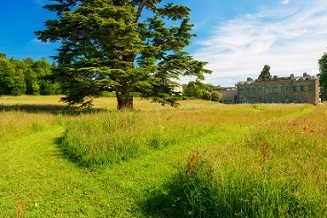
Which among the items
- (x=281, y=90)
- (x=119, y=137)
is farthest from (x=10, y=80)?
(x=281, y=90)

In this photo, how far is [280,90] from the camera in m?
85.6

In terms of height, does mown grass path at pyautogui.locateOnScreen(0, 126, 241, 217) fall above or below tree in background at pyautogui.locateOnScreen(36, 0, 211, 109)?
below

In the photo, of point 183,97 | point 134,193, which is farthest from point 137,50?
point 134,193

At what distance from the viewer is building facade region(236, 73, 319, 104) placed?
261 ft

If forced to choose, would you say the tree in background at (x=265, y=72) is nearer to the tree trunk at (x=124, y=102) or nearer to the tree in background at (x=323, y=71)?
the tree in background at (x=323, y=71)

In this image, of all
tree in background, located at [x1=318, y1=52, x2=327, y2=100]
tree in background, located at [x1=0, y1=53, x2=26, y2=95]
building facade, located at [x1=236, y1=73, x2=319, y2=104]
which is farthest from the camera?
building facade, located at [x1=236, y1=73, x2=319, y2=104]

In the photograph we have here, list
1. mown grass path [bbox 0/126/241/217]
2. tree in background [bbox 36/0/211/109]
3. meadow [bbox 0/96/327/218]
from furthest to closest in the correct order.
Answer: tree in background [bbox 36/0/211/109], mown grass path [bbox 0/126/241/217], meadow [bbox 0/96/327/218]

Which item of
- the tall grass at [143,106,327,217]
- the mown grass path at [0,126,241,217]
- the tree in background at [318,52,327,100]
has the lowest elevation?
the mown grass path at [0,126,241,217]

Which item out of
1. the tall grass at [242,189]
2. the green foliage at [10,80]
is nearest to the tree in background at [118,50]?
the tall grass at [242,189]

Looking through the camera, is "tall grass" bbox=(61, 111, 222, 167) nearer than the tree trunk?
Yes

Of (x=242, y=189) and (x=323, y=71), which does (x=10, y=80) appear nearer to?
(x=242, y=189)

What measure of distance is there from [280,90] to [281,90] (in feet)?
0.99

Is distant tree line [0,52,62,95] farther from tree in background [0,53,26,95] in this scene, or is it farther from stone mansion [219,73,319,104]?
stone mansion [219,73,319,104]

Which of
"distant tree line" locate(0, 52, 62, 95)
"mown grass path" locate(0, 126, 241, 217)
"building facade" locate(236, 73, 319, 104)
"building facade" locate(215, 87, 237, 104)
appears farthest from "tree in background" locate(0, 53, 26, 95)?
"building facade" locate(236, 73, 319, 104)
